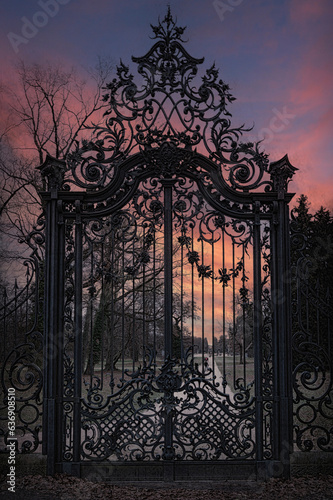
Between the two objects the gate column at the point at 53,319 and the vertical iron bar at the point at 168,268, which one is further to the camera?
the vertical iron bar at the point at 168,268

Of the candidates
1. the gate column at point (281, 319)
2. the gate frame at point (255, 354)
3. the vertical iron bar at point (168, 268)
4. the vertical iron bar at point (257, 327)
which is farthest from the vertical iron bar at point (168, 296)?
the gate column at point (281, 319)

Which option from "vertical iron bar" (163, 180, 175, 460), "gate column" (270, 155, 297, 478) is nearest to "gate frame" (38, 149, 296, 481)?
"gate column" (270, 155, 297, 478)

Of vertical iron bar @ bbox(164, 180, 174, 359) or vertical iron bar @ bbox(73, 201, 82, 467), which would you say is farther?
vertical iron bar @ bbox(164, 180, 174, 359)

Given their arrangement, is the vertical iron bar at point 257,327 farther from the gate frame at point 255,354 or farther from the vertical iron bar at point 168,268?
the vertical iron bar at point 168,268

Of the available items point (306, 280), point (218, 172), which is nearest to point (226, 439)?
point (306, 280)

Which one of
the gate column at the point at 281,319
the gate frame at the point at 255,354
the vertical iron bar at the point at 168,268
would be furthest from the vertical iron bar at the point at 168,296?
the gate column at the point at 281,319

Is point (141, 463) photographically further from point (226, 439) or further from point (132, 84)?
point (132, 84)

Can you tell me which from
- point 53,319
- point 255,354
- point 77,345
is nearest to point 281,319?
point 255,354

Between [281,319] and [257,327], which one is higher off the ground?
[281,319]

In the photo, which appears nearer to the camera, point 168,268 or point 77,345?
point 77,345

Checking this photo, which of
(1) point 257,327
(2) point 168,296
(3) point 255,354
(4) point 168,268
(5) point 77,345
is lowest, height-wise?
(3) point 255,354

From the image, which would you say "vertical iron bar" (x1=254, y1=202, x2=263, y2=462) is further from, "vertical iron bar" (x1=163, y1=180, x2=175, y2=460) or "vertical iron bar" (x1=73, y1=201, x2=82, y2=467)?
"vertical iron bar" (x1=73, y1=201, x2=82, y2=467)

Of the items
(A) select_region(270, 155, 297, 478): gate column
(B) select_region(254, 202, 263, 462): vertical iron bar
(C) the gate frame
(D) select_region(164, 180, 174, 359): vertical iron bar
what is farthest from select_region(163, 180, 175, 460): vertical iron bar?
(A) select_region(270, 155, 297, 478): gate column

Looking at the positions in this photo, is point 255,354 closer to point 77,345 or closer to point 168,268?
point 168,268
